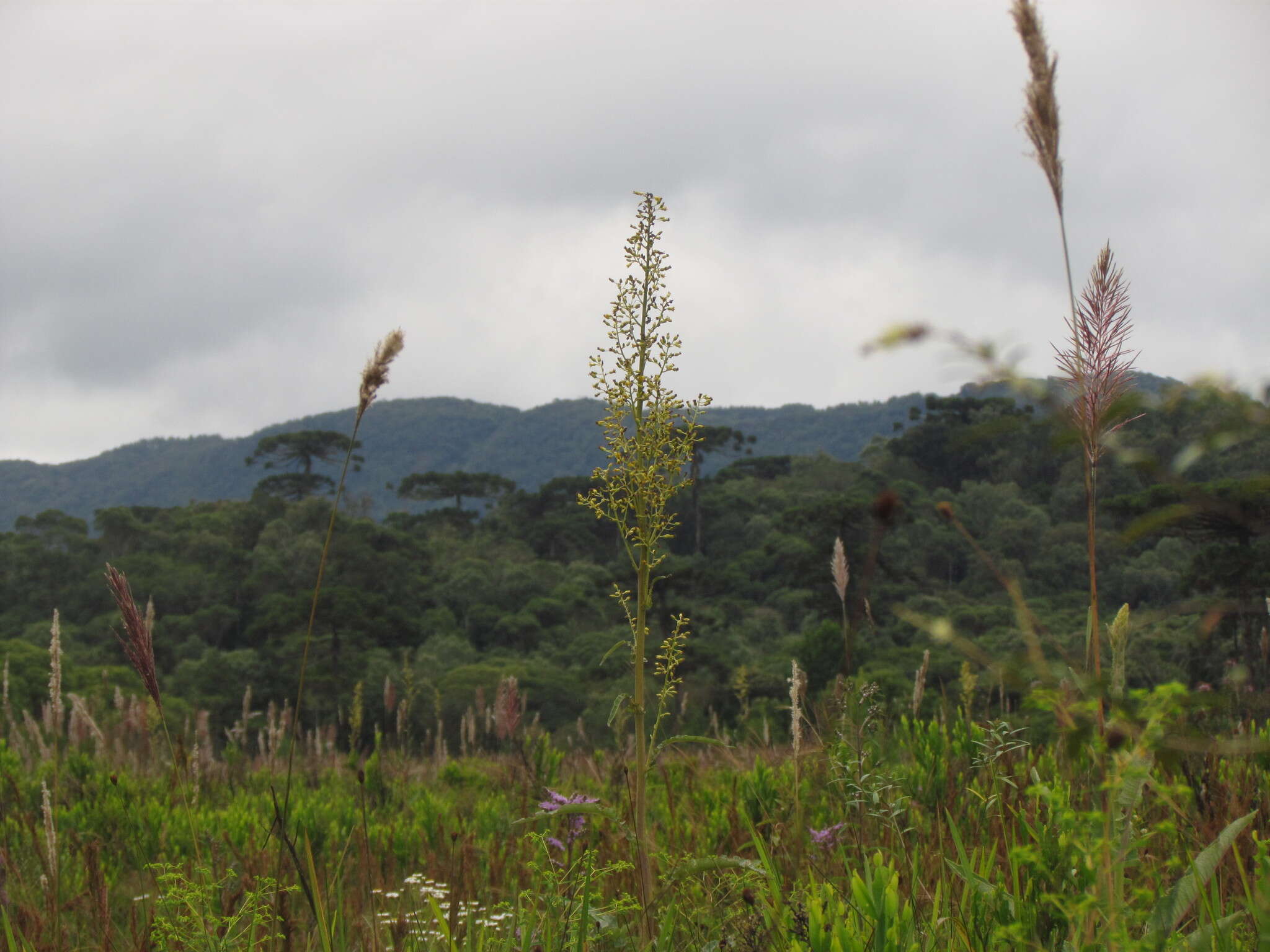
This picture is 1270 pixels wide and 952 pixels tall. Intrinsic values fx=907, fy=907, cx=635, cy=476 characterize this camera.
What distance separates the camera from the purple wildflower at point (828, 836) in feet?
9.29

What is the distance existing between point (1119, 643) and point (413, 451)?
17036 cm

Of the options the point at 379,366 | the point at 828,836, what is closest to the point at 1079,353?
the point at 379,366

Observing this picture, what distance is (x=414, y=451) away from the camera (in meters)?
166

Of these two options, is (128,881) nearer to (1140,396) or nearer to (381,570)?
(1140,396)

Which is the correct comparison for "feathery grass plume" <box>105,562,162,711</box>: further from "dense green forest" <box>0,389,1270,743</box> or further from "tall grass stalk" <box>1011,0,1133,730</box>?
"dense green forest" <box>0,389,1270,743</box>

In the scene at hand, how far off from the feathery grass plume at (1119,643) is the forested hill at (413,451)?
132 meters

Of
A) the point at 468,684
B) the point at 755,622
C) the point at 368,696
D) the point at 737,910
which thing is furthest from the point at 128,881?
the point at 755,622

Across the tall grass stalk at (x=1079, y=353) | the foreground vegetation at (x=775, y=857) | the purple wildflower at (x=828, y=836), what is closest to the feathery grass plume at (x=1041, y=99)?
the tall grass stalk at (x=1079, y=353)

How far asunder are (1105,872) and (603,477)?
1297 millimetres

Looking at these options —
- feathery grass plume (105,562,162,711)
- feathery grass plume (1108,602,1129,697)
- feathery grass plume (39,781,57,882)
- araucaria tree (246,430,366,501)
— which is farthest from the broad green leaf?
araucaria tree (246,430,366,501)

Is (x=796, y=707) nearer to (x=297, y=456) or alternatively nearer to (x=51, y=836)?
(x=51, y=836)

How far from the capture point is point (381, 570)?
4175 centimetres

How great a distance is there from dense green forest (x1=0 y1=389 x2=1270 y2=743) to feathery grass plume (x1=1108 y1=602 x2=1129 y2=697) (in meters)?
18.0

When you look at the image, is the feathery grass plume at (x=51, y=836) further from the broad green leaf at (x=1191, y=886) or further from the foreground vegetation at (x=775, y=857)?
the broad green leaf at (x=1191, y=886)
